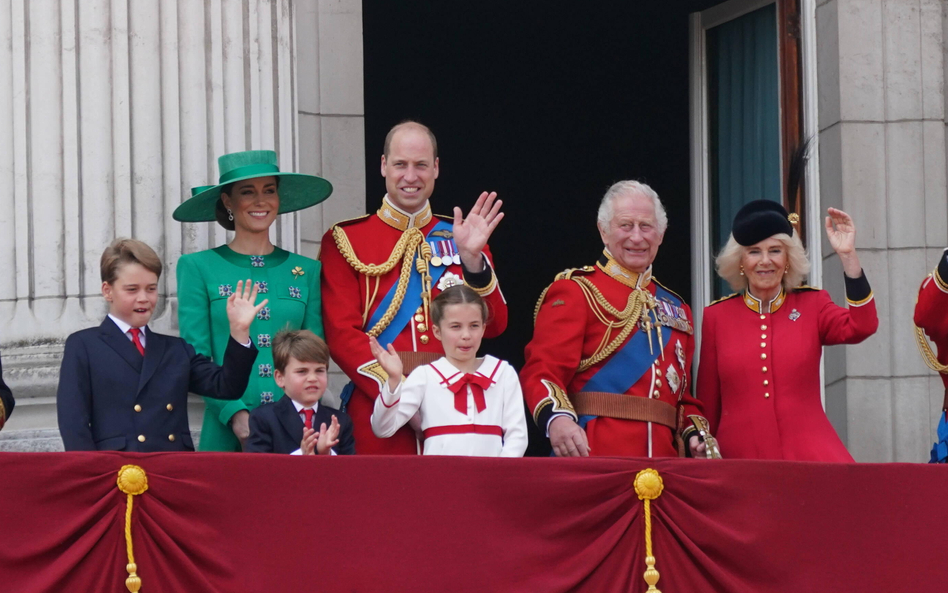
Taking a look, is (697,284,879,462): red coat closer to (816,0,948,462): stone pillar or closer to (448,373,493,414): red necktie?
(448,373,493,414): red necktie

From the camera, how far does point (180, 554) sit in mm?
4539

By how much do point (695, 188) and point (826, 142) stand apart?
3.20 ft

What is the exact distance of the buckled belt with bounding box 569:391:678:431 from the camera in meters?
5.66

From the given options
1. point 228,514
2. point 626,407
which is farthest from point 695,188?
point 228,514

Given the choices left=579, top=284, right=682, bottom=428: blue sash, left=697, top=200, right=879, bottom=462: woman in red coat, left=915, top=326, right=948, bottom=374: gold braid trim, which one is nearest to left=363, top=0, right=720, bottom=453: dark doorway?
left=915, top=326, right=948, bottom=374: gold braid trim

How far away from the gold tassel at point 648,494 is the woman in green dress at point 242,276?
55.5 inches

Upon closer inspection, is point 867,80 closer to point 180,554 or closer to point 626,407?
point 626,407

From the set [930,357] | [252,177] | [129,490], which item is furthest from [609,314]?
[129,490]

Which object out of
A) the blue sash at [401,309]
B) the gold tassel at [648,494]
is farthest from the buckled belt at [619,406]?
the gold tassel at [648,494]

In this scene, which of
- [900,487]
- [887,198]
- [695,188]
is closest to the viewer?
[900,487]

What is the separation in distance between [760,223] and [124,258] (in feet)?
7.46

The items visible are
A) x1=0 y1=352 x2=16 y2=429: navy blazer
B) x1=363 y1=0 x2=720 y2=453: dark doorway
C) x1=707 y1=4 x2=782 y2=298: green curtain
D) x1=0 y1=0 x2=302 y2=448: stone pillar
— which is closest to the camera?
x1=0 y1=352 x2=16 y2=429: navy blazer

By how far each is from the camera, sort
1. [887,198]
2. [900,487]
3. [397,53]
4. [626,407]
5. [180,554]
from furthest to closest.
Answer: [397,53] < [887,198] < [626,407] < [900,487] < [180,554]

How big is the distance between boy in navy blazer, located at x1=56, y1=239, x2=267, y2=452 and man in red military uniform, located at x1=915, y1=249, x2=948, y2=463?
2.36m
